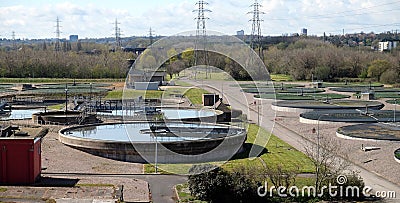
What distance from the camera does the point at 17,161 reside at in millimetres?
21219

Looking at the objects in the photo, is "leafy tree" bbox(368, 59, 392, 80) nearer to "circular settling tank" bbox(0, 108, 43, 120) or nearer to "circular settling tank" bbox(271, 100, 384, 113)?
"circular settling tank" bbox(271, 100, 384, 113)

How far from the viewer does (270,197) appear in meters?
20.0

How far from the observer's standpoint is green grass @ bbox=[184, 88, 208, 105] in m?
54.6

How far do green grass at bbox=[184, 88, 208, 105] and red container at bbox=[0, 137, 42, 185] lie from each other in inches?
1269

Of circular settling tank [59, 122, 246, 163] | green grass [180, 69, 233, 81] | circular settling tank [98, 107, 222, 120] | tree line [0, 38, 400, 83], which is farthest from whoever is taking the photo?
tree line [0, 38, 400, 83]

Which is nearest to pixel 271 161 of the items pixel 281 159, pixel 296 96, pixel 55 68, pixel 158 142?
pixel 281 159

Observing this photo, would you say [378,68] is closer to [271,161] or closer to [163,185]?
[271,161]

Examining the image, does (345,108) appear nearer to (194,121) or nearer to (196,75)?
(194,121)

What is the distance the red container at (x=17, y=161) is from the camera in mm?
21156

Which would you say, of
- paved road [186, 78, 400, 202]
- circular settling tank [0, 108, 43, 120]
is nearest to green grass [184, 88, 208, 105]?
paved road [186, 78, 400, 202]

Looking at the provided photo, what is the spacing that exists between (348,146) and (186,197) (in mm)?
12958

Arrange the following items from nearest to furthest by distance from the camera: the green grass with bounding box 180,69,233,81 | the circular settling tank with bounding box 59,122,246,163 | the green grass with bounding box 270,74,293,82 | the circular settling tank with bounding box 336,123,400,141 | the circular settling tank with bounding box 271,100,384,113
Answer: the circular settling tank with bounding box 59,122,246,163, the circular settling tank with bounding box 336,123,400,141, the circular settling tank with bounding box 271,100,384,113, the green grass with bounding box 180,69,233,81, the green grass with bounding box 270,74,293,82

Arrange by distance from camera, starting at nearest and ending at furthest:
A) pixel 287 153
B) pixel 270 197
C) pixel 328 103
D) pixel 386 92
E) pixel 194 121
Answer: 1. pixel 270 197
2. pixel 287 153
3. pixel 194 121
4. pixel 328 103
5. pixel 386 92

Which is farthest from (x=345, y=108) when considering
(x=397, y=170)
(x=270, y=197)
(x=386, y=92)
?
(x=270, y=197)
